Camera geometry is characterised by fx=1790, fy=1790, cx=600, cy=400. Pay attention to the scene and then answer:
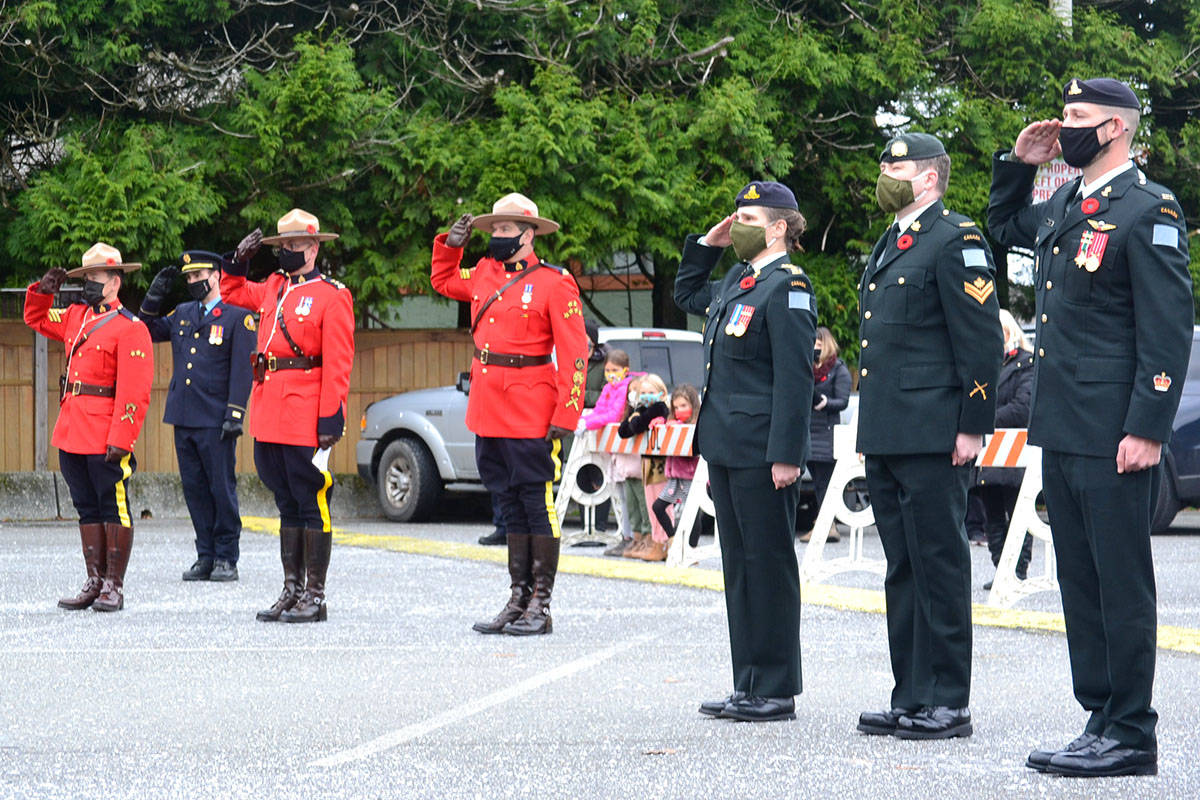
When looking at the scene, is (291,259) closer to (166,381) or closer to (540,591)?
(540,591)

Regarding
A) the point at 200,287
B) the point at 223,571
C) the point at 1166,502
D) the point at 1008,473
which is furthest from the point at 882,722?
the point at 1166,502

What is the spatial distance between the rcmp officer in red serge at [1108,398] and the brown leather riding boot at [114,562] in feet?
18.8

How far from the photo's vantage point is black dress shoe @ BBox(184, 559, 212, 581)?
37.5 feet

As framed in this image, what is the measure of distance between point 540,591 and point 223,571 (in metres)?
3.34

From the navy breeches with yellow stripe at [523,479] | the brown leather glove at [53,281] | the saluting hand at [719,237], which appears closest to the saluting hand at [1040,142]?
the saluting hand at [719,237]

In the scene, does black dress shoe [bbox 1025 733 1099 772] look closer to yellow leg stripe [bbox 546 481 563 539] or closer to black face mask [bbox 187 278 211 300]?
yellow leg stripe [bbox 546 481 563 539]

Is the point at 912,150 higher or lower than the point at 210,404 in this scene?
higher

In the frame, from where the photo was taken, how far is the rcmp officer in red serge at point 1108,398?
5352mm

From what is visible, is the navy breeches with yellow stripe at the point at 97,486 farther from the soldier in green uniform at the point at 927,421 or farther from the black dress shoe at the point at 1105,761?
the black dress shoe at the point at 1105,761

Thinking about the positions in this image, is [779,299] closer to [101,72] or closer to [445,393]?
[445,393]

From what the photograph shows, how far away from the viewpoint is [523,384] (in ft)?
29.1

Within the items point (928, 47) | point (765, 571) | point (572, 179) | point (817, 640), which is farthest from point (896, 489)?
point (928, 47)

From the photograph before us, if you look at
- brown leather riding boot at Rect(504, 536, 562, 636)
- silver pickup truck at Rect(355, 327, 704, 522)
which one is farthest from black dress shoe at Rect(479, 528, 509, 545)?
brown leather riding boot at Rect(504, 536, 562, 636)

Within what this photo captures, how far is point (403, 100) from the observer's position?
62.6ft
